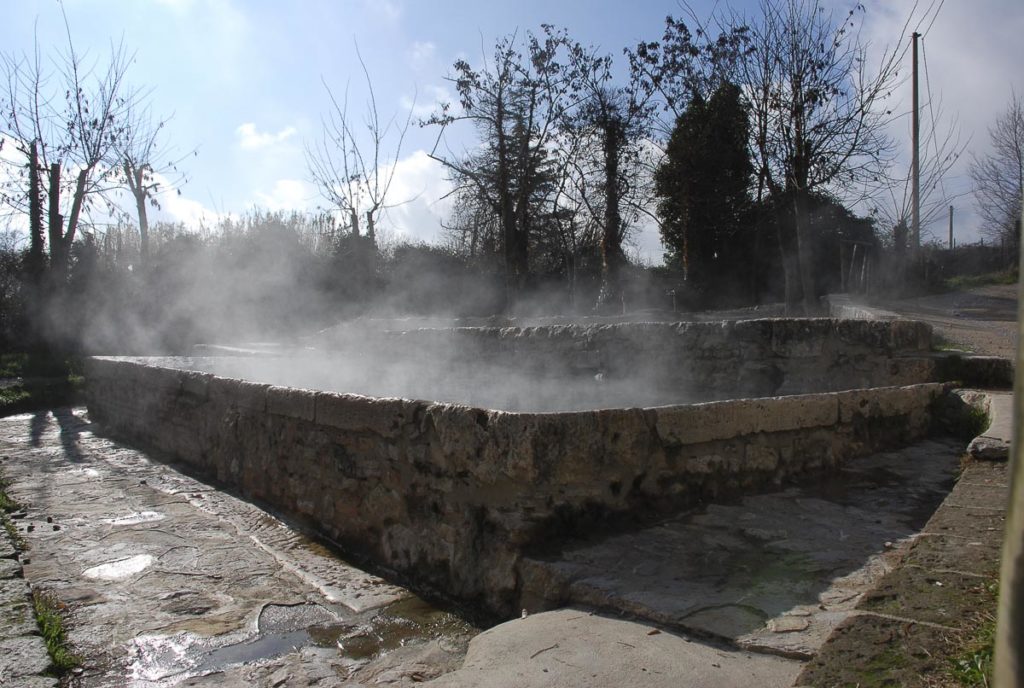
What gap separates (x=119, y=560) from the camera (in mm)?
3566

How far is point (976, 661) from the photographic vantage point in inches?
56.6

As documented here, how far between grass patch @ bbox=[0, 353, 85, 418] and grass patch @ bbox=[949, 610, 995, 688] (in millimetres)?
10562

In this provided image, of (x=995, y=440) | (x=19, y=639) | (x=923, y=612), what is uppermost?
(x=995, y=440)

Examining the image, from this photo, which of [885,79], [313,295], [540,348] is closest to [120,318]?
[313,295]

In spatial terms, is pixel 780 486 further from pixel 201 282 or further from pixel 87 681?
pixel 201 282

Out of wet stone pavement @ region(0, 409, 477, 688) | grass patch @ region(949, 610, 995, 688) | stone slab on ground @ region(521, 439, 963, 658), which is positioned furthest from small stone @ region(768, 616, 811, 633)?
wet stone pavement @ region(0, 409, 477, 688)

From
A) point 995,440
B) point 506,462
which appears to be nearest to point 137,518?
point 506,462

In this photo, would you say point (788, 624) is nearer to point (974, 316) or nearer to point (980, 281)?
point (974, 316)

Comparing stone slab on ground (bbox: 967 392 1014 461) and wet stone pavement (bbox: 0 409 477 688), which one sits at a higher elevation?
stone slab on ground (bbox: 967 392 1014 461)

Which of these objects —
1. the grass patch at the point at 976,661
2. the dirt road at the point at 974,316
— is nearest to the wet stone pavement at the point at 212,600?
the grass patch at the point at 976,661

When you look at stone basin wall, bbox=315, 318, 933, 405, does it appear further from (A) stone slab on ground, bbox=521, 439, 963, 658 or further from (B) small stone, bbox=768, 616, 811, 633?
(B) small stone, bbox=768, 616, 811, 633

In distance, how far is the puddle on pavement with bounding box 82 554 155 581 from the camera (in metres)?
3.36

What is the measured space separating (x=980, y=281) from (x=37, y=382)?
60.0 ft

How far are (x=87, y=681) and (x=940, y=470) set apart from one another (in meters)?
3.50
